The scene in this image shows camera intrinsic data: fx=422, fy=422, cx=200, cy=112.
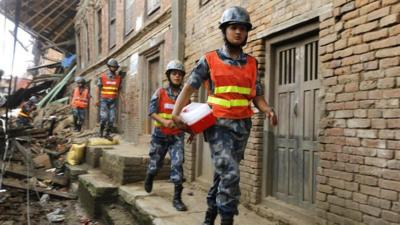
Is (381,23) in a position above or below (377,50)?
above

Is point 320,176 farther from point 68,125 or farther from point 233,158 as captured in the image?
point 68,125

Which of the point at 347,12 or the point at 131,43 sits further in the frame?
the point at 131,43

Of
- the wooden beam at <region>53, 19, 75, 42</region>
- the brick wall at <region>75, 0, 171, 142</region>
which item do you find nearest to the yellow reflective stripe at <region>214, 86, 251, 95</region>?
the brick wall at <region>75, 0, 171, 142</region>

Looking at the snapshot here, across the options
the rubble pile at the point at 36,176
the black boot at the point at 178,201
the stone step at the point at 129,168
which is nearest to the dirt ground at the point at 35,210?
the rubble pile at the point at 36,176

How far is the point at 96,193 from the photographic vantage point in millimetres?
7062

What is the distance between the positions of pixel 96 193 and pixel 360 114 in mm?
4678

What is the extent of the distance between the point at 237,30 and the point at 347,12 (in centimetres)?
120

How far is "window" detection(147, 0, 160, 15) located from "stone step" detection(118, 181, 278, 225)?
4.97m

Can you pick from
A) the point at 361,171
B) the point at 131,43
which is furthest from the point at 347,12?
the point at 131,43

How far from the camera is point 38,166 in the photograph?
11.1 m

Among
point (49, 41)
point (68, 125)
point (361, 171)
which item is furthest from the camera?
point (49, 41)

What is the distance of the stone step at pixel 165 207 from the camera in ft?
16.4

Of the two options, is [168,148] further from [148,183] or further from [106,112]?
[106,112]

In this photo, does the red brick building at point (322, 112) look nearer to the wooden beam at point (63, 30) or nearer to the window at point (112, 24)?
the window at point (112, 24)
